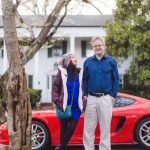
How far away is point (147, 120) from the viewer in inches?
384

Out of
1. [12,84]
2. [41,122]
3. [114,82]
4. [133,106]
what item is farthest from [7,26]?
[133,106]

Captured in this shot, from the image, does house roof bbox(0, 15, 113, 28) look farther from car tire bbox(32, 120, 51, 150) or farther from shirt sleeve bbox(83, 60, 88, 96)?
shirt sleeve bbox(83, 60, 88, 96)

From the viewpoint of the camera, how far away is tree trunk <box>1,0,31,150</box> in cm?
678

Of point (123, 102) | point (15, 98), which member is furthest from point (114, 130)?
point (15, 98)

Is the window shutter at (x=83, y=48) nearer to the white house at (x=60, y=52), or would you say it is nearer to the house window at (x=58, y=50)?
the white house at (x=60, y=52)

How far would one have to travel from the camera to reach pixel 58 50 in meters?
39.9

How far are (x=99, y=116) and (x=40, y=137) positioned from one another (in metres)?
2.51

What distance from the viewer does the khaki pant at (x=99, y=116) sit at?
734cm

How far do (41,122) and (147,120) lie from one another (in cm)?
199

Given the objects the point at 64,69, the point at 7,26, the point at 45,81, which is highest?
the point at 7,26

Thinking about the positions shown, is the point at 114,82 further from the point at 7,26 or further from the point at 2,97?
the point at 2,97

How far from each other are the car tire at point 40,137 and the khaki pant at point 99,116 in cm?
223

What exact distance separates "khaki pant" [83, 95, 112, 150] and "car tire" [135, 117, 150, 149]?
91.0 inches

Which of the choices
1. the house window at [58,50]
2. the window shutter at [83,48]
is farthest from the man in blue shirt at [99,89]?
the house window at [58,50]
